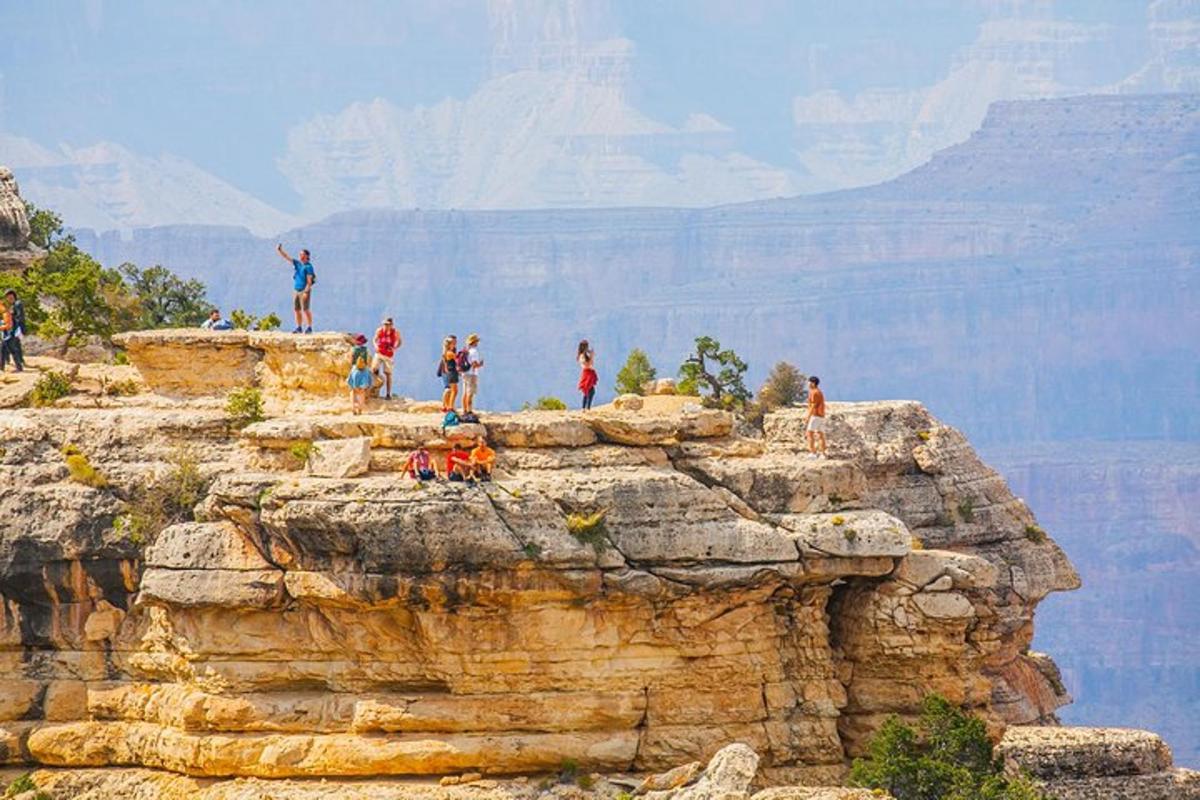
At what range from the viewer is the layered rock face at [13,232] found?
10112 centimetres

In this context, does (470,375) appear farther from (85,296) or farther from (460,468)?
(85,296)

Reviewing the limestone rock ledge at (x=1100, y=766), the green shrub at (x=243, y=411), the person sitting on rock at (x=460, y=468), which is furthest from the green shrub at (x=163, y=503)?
the limestone rock ledge at (x=1100, y=766)

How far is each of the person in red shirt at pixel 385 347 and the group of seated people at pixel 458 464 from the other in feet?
15.1

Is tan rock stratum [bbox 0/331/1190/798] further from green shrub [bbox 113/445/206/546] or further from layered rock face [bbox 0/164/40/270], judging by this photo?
layered rock face [bbox 0/164/40/270]

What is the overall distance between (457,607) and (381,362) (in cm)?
748

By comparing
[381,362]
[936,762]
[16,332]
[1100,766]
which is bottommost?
[936,762]

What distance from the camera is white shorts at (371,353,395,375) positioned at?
8169 cm

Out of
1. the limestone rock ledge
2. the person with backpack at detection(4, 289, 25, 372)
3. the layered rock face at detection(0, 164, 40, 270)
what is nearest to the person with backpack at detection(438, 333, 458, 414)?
Result: the person with backpack at detection(4, 289, 25, 372)

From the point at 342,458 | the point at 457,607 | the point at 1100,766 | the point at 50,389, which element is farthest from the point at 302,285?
the point at 1100,766

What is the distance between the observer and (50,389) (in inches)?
3273

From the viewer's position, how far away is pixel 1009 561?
10125cm

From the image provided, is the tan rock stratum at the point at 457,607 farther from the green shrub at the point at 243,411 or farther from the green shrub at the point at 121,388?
the green shrub at the point at 121,388

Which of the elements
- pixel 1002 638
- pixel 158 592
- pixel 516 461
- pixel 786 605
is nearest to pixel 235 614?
pixel 158 592

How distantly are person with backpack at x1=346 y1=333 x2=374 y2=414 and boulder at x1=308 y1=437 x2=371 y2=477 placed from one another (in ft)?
10.1
